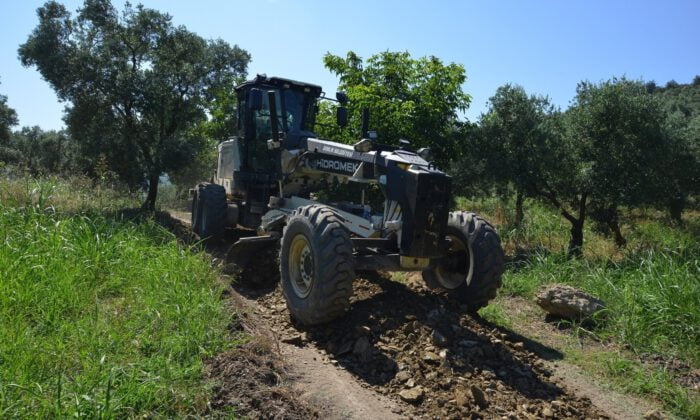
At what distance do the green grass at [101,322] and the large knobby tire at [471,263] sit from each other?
248 centimetres

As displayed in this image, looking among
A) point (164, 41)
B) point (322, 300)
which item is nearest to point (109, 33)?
point (164, 41)

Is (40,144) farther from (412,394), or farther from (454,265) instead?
(412,394)

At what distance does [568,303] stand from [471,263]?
64.4 inches

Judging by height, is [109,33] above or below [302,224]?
above

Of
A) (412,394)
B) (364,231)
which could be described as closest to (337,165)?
(364,231)

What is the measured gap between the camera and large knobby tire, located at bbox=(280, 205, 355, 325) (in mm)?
4730

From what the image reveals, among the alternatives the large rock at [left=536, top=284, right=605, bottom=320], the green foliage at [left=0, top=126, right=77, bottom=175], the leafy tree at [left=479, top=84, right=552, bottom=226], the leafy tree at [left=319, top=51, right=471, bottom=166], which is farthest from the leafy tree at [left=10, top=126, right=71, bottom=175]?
the large rock at [left=536, top=284, right=605, bottom=320]

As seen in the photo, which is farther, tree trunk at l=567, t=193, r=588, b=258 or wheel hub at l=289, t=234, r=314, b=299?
tree trunk at l=567, t=193, r=588, b=258

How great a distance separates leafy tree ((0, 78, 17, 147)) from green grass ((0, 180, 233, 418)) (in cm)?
2593

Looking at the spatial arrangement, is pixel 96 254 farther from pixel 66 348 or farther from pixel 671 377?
pixel 671 377

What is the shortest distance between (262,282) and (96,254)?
2.17m

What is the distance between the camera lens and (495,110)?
1319 centimetres

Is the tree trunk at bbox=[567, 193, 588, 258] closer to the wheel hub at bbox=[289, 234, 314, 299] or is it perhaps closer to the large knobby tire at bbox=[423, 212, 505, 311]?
the large knobby tire at bbox=[423, 212, 505, 311]

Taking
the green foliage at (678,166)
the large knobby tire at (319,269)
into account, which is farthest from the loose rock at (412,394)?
the green foliage at (678,166)
